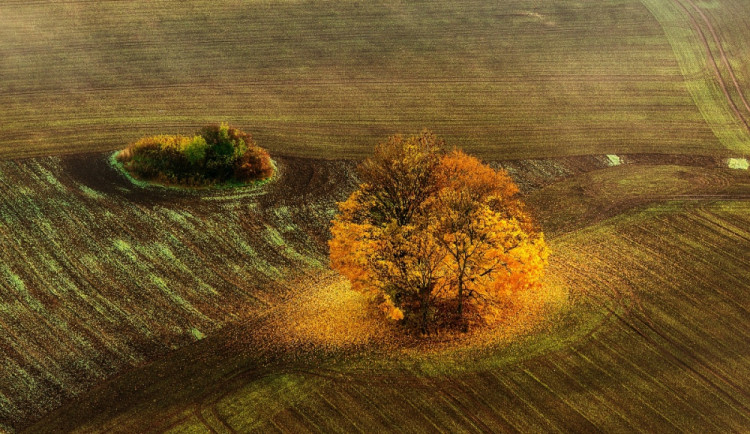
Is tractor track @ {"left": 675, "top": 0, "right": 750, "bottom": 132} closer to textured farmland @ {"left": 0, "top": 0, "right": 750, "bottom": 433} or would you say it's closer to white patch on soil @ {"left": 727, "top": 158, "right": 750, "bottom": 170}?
textured farmland @ {"left": 0, "top": 0, "right": 750, "bottom": 433}

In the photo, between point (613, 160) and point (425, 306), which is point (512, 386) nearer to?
point (425, 306)

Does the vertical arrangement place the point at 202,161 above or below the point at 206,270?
above

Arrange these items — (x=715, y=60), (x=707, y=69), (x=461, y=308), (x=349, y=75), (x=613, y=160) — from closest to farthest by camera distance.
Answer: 1. (x=461, y=308)
2. (x=613, y=160)
3. (x=349, y=75)
4. (x=707, y=69)
5. (x=715, y=60)

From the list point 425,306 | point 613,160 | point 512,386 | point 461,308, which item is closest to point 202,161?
point 425,306

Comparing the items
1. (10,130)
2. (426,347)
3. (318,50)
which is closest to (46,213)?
(10,130)

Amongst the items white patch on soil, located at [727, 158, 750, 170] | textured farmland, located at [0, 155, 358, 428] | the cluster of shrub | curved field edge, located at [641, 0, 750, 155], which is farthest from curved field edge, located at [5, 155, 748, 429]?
curved field edge, located at [641, 0, 750, 155]

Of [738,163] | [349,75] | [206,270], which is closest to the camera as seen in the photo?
[206,270]

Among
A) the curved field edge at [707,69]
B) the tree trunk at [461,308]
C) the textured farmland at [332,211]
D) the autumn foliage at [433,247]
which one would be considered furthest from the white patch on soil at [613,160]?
the tree trunk at [461,308]
